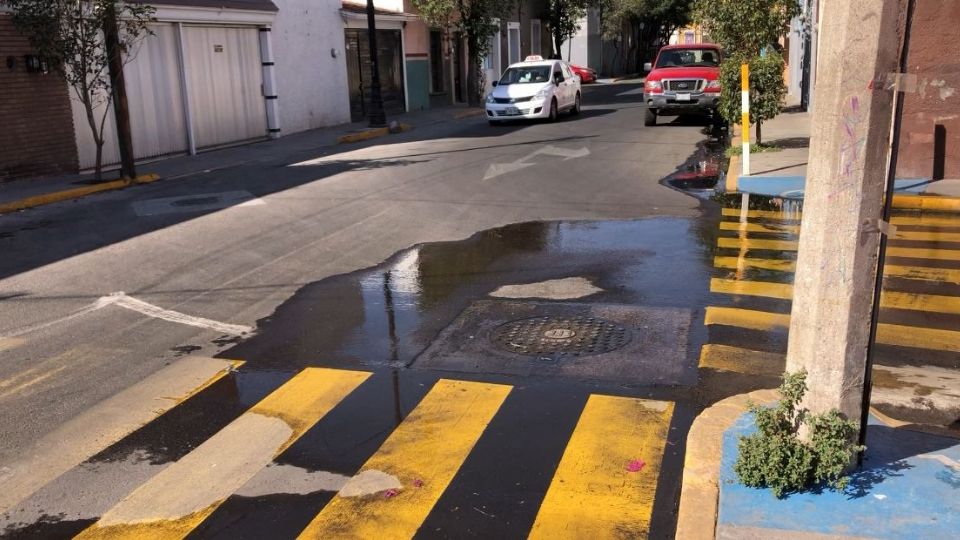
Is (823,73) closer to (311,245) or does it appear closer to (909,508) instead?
(909,508)

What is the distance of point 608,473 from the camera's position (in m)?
4.78

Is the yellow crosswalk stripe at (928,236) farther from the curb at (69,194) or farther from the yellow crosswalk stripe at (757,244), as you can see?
the curb at (69,194)

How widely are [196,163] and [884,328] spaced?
1590cm

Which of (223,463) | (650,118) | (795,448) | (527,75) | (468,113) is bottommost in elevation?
(468,113)

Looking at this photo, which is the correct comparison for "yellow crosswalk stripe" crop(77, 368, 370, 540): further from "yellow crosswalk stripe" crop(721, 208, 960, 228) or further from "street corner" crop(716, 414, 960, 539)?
"yellow crosswalk stripe" crop(721, 208, 960, 228)

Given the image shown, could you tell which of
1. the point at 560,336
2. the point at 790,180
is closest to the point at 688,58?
the point at 790,180

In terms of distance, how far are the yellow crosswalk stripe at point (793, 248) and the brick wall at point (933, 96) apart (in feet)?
13.9

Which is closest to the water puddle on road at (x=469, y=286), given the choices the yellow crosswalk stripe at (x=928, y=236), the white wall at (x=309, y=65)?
the yellow crosswalk stripe at (x=928, y=236)

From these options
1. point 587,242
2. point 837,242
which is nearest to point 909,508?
point 837,242

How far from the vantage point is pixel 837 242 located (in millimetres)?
4020

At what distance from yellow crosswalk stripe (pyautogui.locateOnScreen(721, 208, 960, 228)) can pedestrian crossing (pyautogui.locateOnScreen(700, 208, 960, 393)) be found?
0.01 metres

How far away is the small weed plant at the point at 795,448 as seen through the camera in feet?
13.6

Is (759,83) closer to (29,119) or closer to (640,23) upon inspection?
(29,119)

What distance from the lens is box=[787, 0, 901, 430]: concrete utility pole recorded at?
12.7 feet
